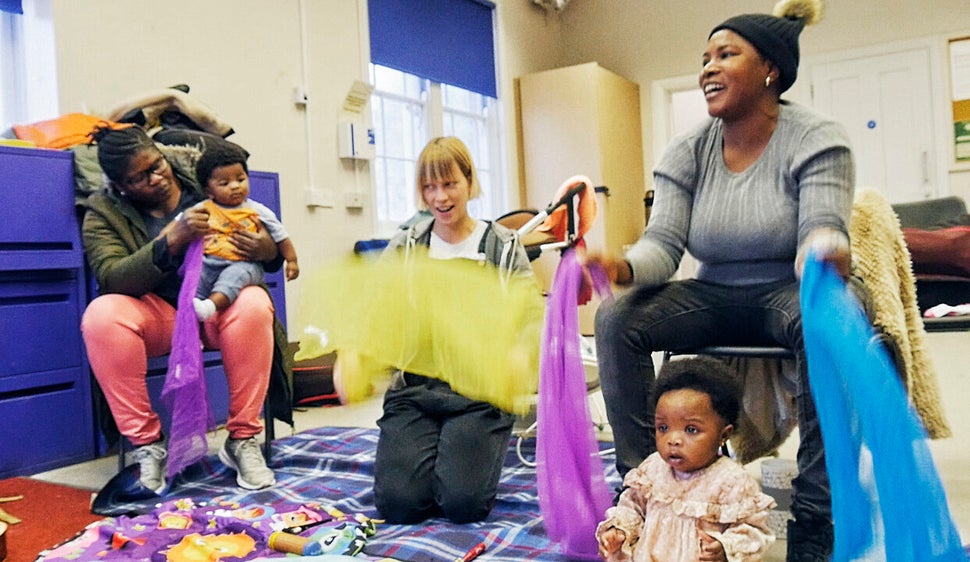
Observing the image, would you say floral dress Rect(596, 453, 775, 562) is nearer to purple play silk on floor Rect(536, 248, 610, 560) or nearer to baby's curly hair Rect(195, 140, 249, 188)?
purple play silk on floor Rect(536, 248, 610, 560)

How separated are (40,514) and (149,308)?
1.91 ft

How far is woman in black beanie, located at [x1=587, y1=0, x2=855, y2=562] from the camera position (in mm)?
1519

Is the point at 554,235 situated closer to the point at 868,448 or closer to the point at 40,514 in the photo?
the point at 868,448

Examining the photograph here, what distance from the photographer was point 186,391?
207 cm

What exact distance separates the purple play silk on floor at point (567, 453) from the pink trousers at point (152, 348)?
1046 millimetres

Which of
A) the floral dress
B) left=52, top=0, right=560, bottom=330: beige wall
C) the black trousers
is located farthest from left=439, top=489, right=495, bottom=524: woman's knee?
left=52, top=0, right=560, bottom=330: beige wall

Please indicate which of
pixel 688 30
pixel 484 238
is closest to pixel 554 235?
pixel 484 238

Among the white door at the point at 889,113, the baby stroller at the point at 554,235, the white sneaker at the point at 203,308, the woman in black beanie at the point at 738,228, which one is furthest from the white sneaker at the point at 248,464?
the white door at the point at 889,113

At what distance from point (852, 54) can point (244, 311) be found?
5.48 m

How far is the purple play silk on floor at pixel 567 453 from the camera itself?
1.45m

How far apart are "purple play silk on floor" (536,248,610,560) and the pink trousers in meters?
1.05

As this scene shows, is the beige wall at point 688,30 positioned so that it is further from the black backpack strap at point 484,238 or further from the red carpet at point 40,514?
the red carpet at point 40,514

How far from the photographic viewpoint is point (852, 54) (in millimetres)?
6082

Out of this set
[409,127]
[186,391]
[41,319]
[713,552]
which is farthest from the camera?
[409,127]
